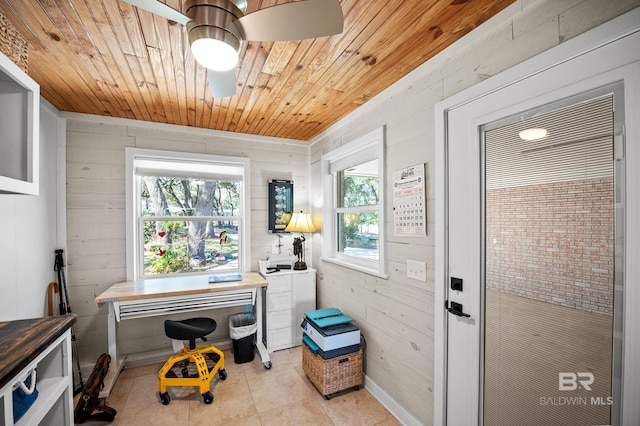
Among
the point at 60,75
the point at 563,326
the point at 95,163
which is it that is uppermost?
the point at 60,75

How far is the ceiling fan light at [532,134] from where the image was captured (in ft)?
3.96

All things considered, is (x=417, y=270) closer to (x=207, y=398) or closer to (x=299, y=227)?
(x=299, y=227)

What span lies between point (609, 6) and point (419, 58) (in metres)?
0.85

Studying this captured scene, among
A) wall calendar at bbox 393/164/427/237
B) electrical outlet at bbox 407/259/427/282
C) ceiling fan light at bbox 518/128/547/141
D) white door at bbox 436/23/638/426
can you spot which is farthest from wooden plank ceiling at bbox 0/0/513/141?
electrical outlet at bbox 407/259/427/282

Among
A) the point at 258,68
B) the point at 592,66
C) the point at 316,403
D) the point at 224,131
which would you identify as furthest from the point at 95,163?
the point at 592,66

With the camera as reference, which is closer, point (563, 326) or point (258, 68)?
point (563, 326)

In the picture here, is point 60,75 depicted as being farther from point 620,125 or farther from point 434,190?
point 620,125

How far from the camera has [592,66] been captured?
1.03m

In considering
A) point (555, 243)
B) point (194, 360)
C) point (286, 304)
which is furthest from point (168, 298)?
point (555, 243)

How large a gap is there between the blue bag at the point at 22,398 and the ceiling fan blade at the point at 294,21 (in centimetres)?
166

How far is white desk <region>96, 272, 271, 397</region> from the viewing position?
7.54 feet

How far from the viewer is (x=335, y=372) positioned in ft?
7.14

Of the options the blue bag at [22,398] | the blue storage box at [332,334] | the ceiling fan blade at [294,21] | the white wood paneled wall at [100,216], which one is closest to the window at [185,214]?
the white wood paneled wall at [100,216]

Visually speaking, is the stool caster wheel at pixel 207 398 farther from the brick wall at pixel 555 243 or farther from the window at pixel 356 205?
the brick wall at pixel 555 243
